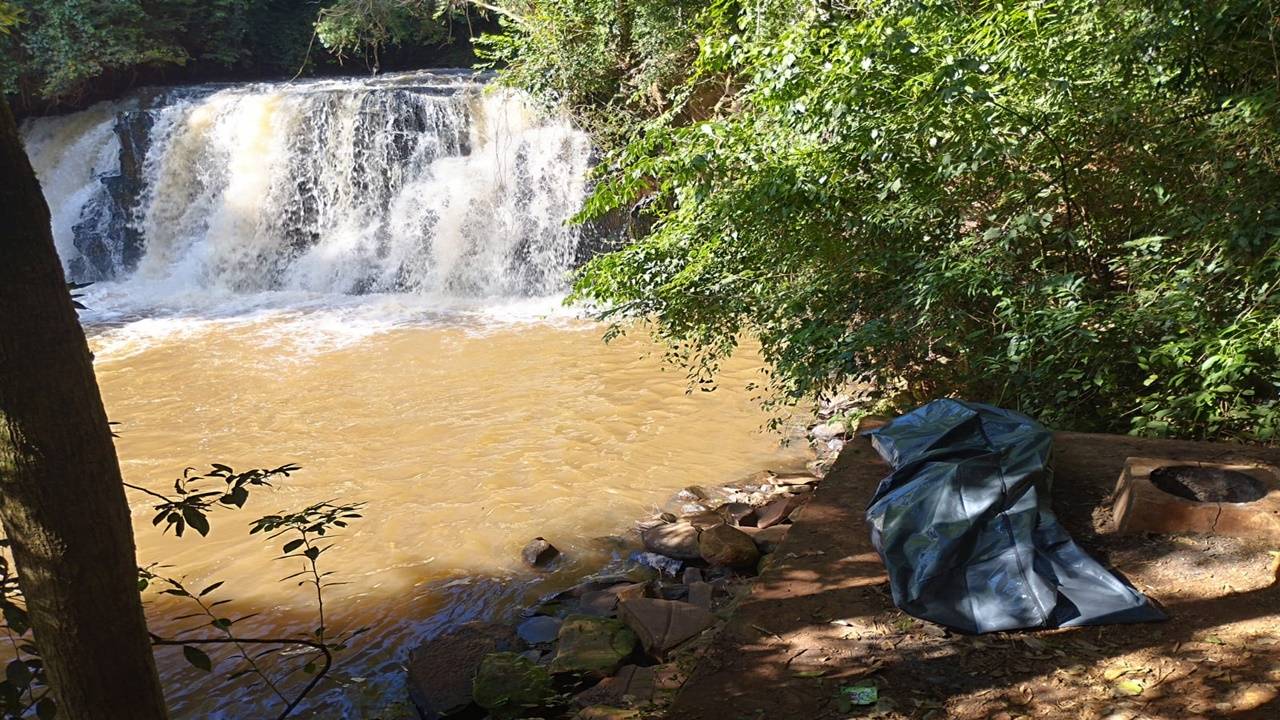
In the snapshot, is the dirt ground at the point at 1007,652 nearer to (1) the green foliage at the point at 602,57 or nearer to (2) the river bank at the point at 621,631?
(2) the river bank at the point at 621,631

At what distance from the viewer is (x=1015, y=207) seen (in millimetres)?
4723

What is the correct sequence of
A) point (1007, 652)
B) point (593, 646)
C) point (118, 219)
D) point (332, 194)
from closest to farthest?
point (1007, 652) < point (593, 646) < point (332, 194) < point (118, 219)

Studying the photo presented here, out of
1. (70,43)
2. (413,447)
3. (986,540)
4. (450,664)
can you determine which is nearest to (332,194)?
(70,43)

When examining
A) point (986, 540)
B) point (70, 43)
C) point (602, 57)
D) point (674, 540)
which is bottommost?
point (674, 540)

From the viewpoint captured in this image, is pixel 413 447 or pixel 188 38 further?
pixel 188 38

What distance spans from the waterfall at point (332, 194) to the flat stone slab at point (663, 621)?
851cm

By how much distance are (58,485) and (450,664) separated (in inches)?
105

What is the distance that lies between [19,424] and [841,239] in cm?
407

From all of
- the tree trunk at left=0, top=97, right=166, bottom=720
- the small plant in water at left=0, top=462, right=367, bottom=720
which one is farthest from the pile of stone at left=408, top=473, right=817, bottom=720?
the tree trunk at left=0, top=97, right=166, bottom=720

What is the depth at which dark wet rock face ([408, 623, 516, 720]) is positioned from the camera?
3.82 meters

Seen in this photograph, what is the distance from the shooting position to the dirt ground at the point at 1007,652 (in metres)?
2.49

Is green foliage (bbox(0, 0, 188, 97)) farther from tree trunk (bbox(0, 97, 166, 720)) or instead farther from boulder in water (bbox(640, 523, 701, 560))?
tree trunk (bbox(0, 97, 166, 720))

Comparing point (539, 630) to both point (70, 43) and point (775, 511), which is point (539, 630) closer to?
point (775, 511)

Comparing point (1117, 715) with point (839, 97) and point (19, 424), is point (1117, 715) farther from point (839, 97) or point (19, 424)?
point (839, 97)
